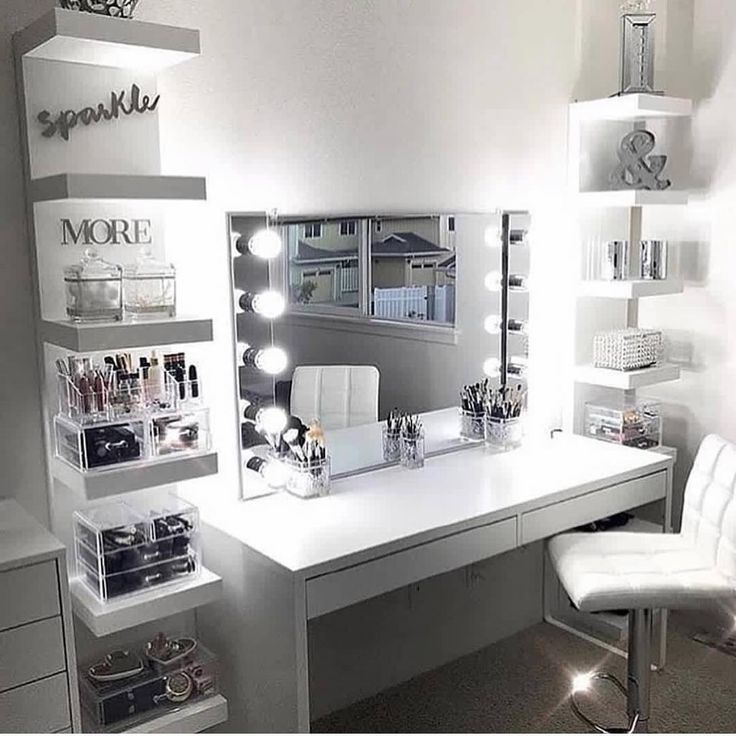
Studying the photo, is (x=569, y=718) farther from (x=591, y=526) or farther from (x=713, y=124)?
(x=713, y=124)

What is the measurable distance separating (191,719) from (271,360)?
3.09 feet

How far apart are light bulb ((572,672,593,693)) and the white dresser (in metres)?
1.62

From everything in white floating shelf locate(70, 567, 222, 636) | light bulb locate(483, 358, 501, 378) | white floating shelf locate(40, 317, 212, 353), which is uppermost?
white floating shelf locate(40, 317, 212, 353)

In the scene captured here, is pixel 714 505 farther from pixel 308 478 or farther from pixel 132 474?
pixel 132 474

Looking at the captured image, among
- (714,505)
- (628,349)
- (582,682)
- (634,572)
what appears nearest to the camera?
(634,572)

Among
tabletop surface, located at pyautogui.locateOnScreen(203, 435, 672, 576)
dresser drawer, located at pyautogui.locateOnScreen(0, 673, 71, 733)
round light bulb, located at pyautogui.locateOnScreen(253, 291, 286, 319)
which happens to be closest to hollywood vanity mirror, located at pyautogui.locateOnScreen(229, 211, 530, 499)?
round light bulb, located at pyautogui.locateOnScreen(253, 291, 286, 319)

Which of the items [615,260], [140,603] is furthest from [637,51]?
[140,603]

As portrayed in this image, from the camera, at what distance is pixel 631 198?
2971 millimetres

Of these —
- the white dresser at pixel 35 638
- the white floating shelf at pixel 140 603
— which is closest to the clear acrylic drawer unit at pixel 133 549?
the white floating shelf at pixel 140 603

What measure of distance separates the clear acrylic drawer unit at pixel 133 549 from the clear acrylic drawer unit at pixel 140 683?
11.1 inches

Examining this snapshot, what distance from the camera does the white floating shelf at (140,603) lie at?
190cm

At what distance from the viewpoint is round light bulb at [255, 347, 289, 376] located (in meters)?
2.38

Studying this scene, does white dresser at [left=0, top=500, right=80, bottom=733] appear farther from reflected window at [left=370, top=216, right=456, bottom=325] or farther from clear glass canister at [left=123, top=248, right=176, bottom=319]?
reflected window at [left=370, top=216, right=456, bottom=325]

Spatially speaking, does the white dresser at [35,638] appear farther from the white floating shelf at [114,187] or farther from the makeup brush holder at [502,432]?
the makeup brush holder at [502,432]
